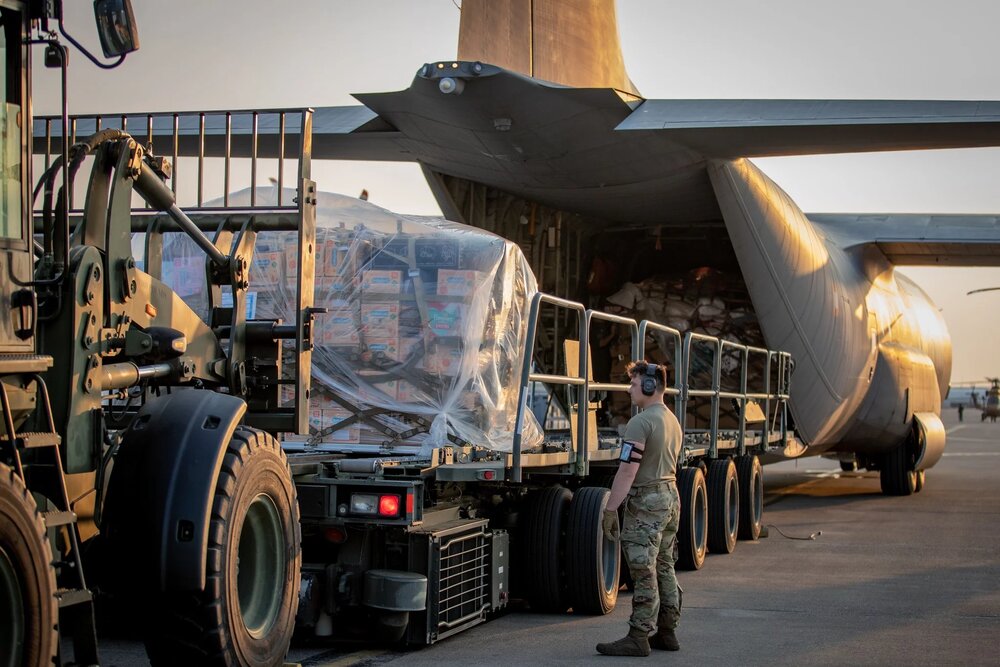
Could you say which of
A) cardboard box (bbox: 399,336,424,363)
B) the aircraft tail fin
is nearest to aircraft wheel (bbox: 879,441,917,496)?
the aircraft tail fin

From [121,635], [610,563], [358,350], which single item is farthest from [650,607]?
[121,635]

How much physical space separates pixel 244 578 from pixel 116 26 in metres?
2.65

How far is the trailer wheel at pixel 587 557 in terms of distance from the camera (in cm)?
885

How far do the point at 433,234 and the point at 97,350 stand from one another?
13.1ft

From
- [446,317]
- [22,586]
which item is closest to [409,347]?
[446,317]

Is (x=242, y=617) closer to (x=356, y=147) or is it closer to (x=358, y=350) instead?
(x=358, y=350)

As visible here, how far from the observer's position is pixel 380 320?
844 cm

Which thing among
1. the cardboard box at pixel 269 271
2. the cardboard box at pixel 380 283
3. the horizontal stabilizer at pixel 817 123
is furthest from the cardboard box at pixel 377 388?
the horizontal stabilizer at pixel 817 123

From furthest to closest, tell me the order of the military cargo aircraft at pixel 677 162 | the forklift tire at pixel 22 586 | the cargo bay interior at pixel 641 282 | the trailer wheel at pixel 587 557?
the cargo bay interior at pixel 641 282 → the military cargo aircraft at pixel 677 162 → the trailer wheel at pixel 587 557 → the forklift tire at pixel 22 586

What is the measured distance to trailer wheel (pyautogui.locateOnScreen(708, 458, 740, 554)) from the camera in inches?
509

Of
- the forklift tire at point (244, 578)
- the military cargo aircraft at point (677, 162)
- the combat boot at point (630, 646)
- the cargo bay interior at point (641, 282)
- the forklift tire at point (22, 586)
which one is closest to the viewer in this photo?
the forklift tire at point (22, 586)

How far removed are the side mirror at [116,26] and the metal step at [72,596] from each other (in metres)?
1.91

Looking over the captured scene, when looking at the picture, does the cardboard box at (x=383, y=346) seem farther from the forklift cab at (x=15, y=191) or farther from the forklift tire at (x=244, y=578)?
the forklift cab at (x=15, y=191)

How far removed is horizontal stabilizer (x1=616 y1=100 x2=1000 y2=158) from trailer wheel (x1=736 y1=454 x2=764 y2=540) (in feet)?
12.1
